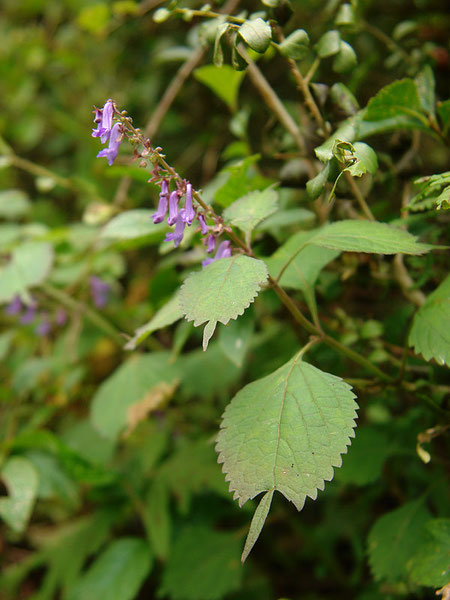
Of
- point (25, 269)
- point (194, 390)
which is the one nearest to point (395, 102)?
point (194, 390)

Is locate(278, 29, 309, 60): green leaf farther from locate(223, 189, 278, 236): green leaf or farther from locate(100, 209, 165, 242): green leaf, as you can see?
locate(100, 209, 165, 242): green leaf

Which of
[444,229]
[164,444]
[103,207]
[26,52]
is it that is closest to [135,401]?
[164,444]

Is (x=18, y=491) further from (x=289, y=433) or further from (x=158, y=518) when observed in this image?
(x=289, y=433)

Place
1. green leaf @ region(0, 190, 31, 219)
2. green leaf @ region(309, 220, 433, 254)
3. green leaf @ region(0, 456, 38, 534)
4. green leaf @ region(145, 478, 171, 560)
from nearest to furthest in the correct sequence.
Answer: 1. green leaf @ region(309, 220, 433, 254)
2. green leaf @ region(0, 456, 38, 534)
3. green leaf @ region(145, 478, 171, 560)
4. green leaf @ region(0, 190, 31, 219)

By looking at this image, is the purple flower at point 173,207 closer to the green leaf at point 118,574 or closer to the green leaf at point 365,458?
the green leaf at point 365,458

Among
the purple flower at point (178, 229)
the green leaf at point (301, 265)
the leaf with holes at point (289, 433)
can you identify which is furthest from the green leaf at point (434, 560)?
the purple flower at point (178, 229)

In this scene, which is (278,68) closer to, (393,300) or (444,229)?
(393,300)

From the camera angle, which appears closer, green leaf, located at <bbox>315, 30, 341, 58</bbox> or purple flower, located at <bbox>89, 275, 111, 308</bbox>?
green leaf, located at <bbox>315, 30, 341, 58</bbox>

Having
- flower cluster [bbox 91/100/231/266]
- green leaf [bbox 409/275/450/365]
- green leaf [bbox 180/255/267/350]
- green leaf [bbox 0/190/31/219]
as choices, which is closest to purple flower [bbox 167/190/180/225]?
flower cluster [bbox 91/100/231/266]
